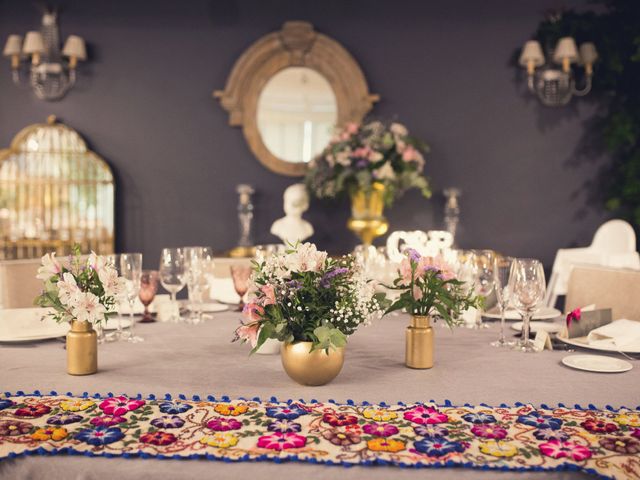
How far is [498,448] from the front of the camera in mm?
1014

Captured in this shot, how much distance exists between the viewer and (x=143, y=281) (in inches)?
81.7

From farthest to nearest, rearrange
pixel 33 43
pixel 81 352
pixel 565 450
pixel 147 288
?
pixel 33 43
pixel 147 288
pixel 81 352
pixel 565 450

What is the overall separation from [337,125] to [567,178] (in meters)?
1.77

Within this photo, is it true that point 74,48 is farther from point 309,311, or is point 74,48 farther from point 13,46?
point 309,311

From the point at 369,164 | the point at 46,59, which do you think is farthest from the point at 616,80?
the point at 46,59

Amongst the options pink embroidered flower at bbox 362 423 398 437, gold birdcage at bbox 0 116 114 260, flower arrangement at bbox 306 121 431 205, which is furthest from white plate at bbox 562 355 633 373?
gold birdcage at bbox 0 116 114 260

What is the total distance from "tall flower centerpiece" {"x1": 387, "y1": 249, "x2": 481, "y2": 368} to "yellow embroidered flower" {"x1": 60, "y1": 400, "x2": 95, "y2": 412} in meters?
0.68

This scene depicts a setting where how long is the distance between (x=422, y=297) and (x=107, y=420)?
0.75 meters

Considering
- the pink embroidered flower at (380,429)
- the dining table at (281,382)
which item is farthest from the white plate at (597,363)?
the pink embroidered flower at (380,429)

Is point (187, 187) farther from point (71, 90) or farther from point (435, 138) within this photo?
point (435, 138)

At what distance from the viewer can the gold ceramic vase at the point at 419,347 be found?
1.49 m

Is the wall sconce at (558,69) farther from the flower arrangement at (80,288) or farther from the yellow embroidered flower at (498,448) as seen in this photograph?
the yellow embroidered flower at (498,448)

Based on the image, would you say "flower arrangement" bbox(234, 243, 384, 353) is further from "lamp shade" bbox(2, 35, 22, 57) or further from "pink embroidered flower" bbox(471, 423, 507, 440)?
"lamp shade" bbox(2, 35, 22, 57)

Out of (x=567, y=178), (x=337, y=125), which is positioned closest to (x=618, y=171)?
A: (x=567, y=178)
